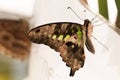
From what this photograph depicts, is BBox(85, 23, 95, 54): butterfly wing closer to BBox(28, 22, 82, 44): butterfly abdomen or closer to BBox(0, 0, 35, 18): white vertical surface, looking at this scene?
BBox(28, 22, 82, 44): butterfly abdomen

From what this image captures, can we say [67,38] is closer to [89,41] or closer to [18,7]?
[89,41]

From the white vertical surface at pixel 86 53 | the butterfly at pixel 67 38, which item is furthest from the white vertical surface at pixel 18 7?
the butterfly at pixel 67 38

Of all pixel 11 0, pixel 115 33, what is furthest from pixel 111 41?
pixel 11 0

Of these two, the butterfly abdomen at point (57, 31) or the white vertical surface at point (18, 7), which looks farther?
the white vertical surface at point (18, 7)

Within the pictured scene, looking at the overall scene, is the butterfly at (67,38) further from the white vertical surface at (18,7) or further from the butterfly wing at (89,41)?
the white vertical surface at (18,7)

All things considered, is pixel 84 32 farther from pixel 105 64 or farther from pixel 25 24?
pixel 25 24

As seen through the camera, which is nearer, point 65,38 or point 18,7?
point 65,38

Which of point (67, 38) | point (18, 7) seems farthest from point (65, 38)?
point (18, 7)

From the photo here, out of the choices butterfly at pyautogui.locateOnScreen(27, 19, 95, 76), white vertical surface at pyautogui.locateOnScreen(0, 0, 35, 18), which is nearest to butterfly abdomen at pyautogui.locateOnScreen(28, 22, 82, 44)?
butterfly at pyautogui.locateOnScreen(27, 19, 95, 76)
